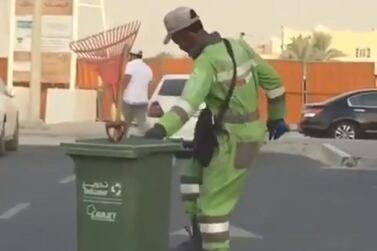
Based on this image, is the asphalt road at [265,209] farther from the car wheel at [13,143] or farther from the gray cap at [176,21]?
the gray cap at [176,21]

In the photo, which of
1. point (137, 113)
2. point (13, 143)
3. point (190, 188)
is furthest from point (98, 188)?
point (13, 143)

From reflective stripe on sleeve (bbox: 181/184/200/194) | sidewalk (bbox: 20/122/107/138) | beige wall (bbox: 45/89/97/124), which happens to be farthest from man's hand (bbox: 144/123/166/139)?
beige wall (bbox: 45/89/97/124)

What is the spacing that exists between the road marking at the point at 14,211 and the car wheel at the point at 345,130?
15530mm

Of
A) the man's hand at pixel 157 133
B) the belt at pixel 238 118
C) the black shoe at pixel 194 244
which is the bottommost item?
the black shoe at pixel 194 244

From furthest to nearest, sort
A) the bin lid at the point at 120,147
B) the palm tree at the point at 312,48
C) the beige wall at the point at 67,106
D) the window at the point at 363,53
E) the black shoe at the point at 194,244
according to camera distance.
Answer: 1. the window at the point at 363,53
2. the palm tree at the point at 312,48
3. the beige wall at the point at 67,106
4. the black shoe at the point at 194,244
5. the bin lid at the point at 120,147

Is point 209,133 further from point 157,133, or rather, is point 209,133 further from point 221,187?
point 157,133

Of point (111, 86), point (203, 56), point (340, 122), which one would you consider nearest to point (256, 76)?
point (203, 56)

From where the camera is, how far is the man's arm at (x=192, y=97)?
695cm

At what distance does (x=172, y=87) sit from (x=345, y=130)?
7.83m

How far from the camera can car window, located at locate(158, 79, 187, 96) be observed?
20.8 meters

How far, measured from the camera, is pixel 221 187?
24.6 ft

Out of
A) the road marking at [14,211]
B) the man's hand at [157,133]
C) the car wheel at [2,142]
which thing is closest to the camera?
the man's hand at [157,133]

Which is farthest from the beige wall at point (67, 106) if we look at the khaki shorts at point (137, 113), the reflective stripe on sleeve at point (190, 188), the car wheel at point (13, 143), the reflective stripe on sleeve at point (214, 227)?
the reflective stripe on sleeve at point (214, 227)

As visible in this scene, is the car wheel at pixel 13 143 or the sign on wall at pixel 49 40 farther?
the sign on wall at pixel 49 40
